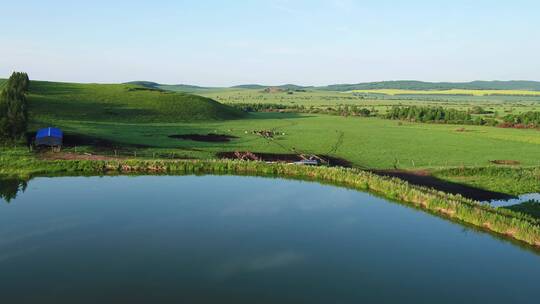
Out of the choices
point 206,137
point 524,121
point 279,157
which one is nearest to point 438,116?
point 524,121

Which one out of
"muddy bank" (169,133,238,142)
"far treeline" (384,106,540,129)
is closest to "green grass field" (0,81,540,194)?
"muddy bank" (169,133,238,142)

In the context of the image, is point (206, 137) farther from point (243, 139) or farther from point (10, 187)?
point (10, 187)

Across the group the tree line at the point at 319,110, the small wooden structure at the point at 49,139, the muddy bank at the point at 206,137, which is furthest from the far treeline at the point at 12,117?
the tree line at the point at 319,110

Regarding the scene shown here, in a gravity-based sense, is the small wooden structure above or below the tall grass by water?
above

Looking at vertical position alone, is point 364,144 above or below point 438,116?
below

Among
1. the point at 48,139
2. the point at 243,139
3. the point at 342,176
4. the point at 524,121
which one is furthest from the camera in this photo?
the point at 524,121

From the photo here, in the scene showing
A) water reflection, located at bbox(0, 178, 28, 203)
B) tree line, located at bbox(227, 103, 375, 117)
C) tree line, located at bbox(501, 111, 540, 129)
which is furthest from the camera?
tree line, located at bbox(227, 103, 375, 117)

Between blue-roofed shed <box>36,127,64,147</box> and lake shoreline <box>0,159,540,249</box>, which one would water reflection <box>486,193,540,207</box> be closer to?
lake shoreline <box>0,159,540,249</box>
